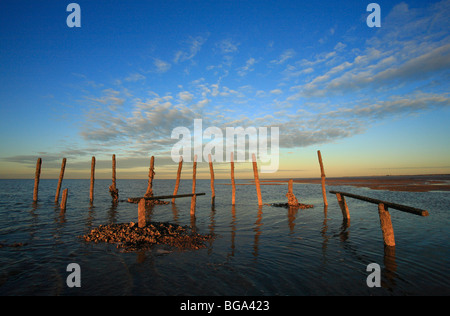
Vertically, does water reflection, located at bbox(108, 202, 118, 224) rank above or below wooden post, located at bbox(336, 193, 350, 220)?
below

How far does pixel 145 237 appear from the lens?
9250 millimetres

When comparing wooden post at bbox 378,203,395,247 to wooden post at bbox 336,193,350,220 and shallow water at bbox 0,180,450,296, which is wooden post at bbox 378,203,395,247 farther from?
wooden post at bbox 336,193,350,220

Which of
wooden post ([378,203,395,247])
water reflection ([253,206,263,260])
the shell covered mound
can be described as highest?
wooden post ([378,203,395,247])

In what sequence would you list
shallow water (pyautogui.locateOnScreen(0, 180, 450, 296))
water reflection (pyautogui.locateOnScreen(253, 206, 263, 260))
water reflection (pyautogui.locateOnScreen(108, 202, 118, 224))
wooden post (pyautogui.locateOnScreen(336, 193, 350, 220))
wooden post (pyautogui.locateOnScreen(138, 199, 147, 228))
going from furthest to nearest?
water reflection (pyautogui.locateOnScreen(108, 202, 118, 224))
wooden post (pyautogui.locateOnScreen(336, 193, 350, 220))
wooden post (pyautogui.locateOnScreen(138, 199, 147, 228))
water reflection (pyautogui.locateOnScreen(253, 206, 263, 260))
shallow water (pyautogui.locateOnScreen(0, 180, 450, 296))

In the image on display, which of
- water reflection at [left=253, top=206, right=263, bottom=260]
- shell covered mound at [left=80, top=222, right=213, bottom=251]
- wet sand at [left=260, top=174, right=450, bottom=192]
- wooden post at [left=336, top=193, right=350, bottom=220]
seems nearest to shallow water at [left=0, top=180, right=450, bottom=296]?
water reflection at [left=253, top=206, right=263, bottom=260]

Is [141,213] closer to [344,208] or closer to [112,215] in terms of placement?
[112,215]

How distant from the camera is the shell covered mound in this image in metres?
8.74

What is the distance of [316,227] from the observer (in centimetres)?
1258

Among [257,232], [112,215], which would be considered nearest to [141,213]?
[257,232]

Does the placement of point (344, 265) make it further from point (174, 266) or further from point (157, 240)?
point (157, 240)

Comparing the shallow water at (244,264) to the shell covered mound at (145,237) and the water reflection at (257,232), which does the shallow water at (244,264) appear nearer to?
the water reflection at (257,232)

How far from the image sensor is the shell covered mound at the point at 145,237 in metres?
8.74

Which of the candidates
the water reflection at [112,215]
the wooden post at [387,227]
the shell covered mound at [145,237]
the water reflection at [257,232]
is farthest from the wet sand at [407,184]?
the water reflection at [112,215]

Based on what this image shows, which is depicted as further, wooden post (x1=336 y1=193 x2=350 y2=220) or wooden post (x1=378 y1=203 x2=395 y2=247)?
wooden post (x1=336 y1=193 x2=350 y2=220)
